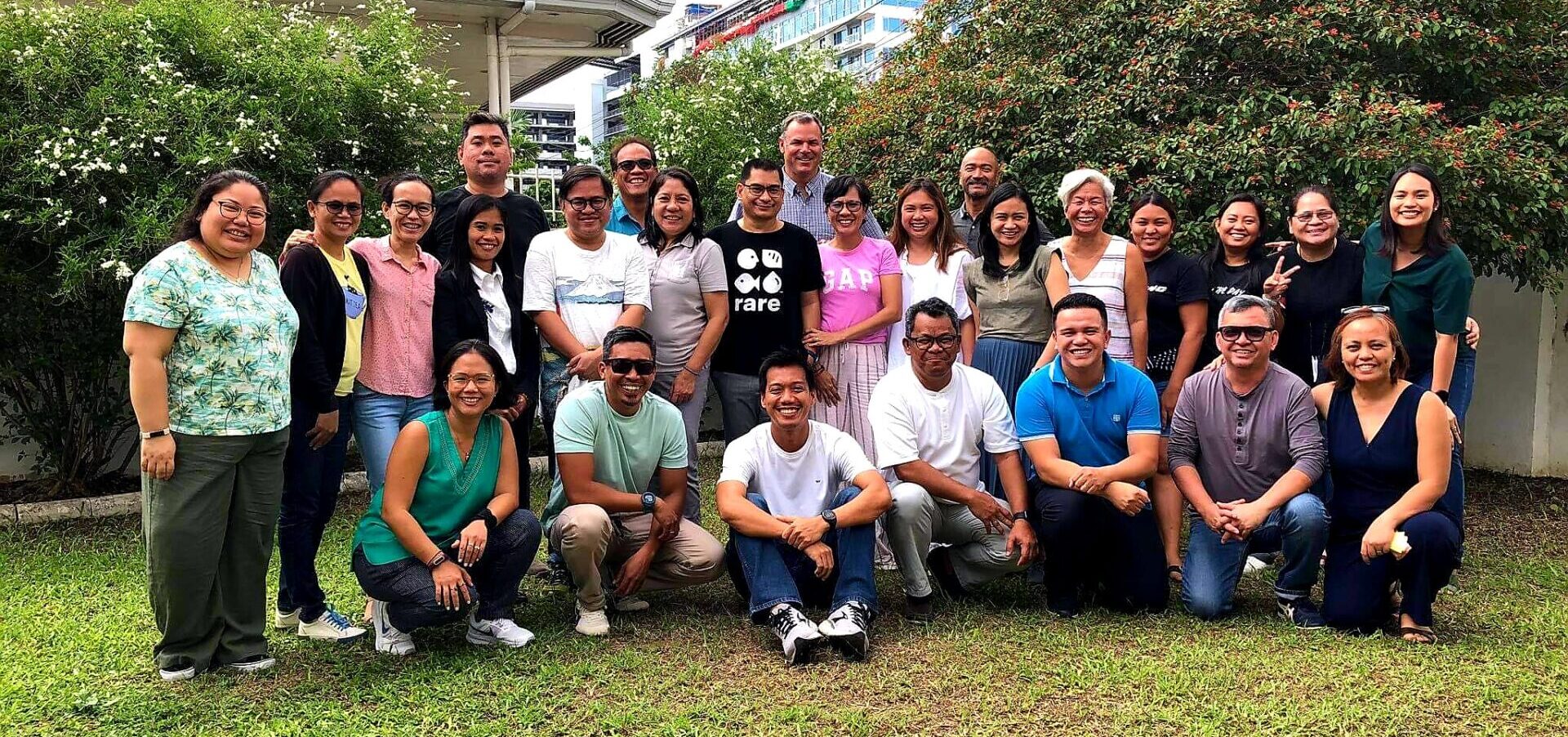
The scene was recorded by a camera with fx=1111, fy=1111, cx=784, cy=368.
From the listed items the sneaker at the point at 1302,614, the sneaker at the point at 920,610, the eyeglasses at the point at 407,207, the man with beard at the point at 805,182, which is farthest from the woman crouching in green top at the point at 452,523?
the sneaker at the point at 1302,614

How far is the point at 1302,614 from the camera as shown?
14.0ft

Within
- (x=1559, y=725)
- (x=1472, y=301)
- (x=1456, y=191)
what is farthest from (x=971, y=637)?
(x=1472, y=301)

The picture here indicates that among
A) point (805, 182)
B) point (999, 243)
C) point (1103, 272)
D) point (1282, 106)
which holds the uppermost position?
point (1282, 106)

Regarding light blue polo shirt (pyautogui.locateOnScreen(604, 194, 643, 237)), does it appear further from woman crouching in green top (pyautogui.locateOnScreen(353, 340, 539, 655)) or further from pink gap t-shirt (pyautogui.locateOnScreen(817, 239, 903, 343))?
woman crouching in green top (pyautogui.locateOnScreen(353, 340, 539, 655))

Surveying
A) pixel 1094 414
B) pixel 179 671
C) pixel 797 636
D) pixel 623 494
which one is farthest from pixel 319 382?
pixel 1094 414

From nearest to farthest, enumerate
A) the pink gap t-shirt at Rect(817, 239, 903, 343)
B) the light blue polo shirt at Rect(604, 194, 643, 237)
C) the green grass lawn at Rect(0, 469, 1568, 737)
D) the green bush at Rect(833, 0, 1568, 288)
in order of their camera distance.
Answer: the green grass lawn at Rect(0, 469, 1568, 737) → the pink gap t-shirt at Rect(817, 239, 903, 343) → the light blue polo shirt at Rect(604, 194, 643, 237) → the green bush at Rect(833, 0, 1568, 288)

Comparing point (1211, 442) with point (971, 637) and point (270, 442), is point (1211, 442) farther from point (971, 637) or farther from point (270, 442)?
point (270, 442)

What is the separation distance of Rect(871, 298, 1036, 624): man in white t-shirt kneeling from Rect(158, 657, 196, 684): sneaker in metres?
2.53

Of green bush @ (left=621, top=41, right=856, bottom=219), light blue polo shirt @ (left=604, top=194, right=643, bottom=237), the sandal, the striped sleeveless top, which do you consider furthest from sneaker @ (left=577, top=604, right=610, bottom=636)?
green bush @ (left=621, top=41, right=856, bottom=219)

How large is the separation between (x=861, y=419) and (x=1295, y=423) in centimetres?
185

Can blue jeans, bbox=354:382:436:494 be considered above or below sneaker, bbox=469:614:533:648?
above

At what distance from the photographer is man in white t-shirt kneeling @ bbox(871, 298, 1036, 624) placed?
4.38 meters

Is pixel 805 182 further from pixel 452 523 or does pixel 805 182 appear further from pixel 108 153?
pixel 108 153

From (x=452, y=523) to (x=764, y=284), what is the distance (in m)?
1.76
